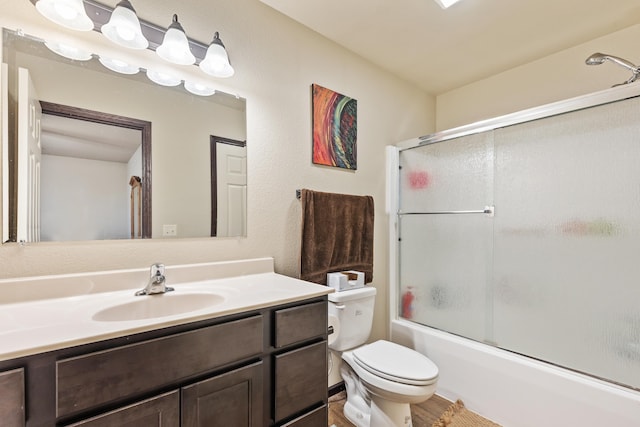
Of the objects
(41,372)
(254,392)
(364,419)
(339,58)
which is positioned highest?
(339,58)

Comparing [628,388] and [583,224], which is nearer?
[628,388]

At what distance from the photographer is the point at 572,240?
1556 mm

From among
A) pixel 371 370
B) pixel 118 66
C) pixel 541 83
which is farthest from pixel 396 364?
pixel 541 83

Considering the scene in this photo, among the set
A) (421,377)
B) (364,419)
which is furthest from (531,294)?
(364,419)

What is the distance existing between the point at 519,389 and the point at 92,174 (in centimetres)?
229

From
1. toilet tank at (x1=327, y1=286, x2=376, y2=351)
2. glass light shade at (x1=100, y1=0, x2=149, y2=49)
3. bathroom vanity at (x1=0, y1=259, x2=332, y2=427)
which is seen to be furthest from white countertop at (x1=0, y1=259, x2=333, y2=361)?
glass light shade at (x1=100, y1=0, x2=149, y2=49)

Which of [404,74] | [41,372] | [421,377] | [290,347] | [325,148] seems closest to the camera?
[41,372]

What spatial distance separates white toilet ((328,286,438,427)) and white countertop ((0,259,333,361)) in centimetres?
48

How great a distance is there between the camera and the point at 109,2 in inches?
44.8

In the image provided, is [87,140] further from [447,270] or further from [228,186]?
[447,270]

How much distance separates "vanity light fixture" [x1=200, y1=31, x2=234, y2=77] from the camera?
4.38 feet

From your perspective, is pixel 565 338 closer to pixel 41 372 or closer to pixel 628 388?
pixel 628 388

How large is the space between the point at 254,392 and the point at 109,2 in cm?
154

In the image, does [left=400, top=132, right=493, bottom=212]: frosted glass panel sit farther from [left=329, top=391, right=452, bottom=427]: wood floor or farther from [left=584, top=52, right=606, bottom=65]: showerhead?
[left=329, top=391, right=452, bottom=427]: wood floor
